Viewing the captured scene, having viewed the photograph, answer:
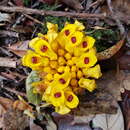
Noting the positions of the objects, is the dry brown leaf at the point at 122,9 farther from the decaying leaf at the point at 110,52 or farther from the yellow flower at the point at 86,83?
the yellow flower at the point at 86,83

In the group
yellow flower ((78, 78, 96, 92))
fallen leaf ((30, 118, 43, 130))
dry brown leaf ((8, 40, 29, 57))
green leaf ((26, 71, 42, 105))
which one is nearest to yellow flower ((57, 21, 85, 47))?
yellow flower ((78, 78, 96, 92))

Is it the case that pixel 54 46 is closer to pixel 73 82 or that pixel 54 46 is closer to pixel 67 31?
pixel 67 31

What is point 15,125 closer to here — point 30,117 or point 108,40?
point 30,117

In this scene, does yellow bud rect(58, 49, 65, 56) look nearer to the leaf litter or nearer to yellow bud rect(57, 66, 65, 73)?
yellow bud rect(57, 66, 65, 73)

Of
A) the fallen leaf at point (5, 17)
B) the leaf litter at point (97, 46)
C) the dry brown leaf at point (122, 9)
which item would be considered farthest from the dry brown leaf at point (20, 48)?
the dry brown leaf at point (122, 9)


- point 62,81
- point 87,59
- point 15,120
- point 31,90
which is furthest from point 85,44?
point 15,120

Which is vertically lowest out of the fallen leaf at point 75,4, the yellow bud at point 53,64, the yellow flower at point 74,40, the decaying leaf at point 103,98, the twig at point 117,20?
the decaying leaf at point 103,98
